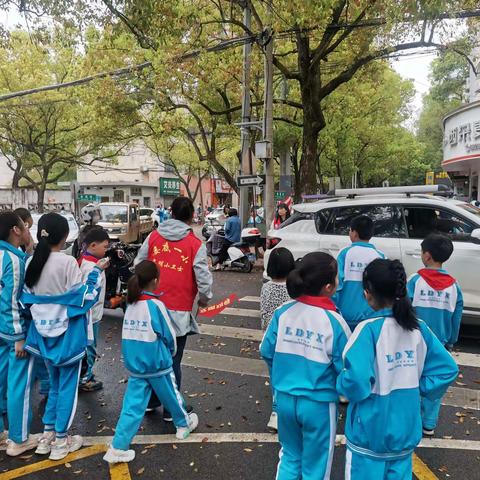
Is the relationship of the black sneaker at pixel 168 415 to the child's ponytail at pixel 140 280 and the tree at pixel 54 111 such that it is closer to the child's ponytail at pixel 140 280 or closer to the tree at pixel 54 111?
the child's ponytail at pixel 140 280

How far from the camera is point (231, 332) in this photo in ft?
21.6

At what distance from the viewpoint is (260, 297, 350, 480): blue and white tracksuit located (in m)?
2.42

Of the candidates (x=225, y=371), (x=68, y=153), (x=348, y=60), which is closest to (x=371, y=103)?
(x=348, y=60)

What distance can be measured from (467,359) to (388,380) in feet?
12.1

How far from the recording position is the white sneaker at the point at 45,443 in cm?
340

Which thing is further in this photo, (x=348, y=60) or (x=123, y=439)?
(x=348, y=60)

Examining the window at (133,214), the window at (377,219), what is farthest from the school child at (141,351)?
the window at (133,214)

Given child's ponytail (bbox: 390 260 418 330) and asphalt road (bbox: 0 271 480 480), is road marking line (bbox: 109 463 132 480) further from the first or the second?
child's ponytail (bbox: 390 260 418 330)

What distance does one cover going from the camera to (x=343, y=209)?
642 cm

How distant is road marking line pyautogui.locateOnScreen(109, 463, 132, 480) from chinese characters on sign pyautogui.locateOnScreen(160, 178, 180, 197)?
41.1m

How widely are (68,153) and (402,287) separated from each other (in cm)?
2867

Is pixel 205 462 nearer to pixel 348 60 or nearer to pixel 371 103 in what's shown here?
pixel 348 60

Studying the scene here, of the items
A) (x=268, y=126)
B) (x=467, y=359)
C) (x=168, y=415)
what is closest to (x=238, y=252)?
(x=268, y=126)

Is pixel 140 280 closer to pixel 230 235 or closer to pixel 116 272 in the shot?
pixel 116 272
